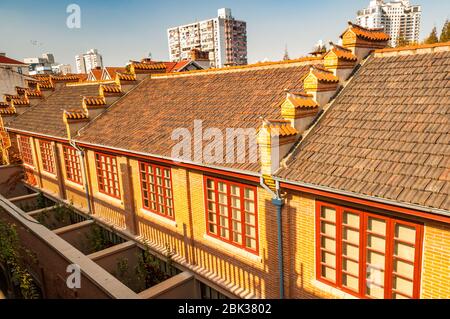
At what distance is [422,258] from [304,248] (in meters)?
2.56

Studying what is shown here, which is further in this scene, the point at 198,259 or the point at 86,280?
the point at 198,259

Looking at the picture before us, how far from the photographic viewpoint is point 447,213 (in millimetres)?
5340

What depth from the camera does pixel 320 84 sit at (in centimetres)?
873

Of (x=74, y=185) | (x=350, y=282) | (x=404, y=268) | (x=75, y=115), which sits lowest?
(x=74, y=185)

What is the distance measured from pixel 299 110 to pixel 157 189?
6423mm

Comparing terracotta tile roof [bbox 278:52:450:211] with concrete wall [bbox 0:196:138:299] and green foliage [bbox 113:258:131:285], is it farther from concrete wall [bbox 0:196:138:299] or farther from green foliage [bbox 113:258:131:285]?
green foliage [bbox 113:258:131:285]

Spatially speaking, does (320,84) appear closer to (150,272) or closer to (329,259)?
(329,259)

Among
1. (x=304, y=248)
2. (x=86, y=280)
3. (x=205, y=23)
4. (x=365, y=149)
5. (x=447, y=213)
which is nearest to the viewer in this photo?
(x=447, y=213)

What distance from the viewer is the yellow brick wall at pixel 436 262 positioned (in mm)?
5832

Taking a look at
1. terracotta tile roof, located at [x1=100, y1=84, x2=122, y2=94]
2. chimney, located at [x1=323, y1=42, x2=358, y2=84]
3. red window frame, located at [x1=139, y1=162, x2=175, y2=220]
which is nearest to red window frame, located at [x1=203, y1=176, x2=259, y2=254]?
red window frame, located at [x1=139, y1=162, x2=175, y2=220]

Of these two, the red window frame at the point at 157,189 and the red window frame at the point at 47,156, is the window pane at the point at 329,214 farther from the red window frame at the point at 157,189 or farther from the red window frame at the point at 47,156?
the red window frame at the point at 47,156

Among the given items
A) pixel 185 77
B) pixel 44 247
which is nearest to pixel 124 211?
pixel 44 247

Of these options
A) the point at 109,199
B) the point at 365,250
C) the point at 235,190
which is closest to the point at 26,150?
the point at 109,199

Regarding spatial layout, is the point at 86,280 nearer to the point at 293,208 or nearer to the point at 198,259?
the point at 198,259
